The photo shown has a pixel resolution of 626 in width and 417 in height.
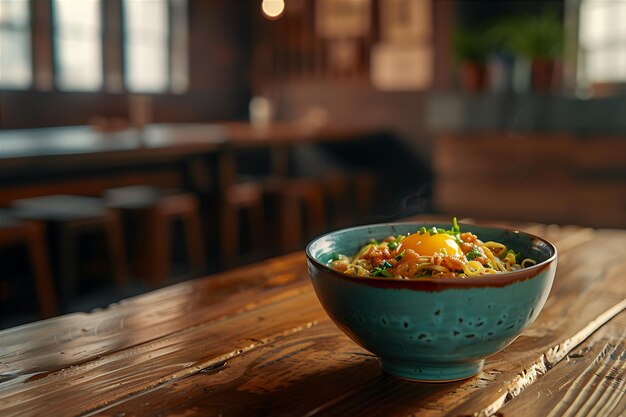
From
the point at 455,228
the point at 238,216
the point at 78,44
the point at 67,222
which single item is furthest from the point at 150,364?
the point at 78,44

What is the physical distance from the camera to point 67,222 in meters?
3.53

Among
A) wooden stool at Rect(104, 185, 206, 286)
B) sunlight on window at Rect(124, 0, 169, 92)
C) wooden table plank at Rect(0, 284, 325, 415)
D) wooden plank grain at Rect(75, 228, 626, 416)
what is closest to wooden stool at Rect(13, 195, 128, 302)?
wooden stool at Rect(104, 185, 206, 286)

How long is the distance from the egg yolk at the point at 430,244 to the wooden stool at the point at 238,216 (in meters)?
3.68

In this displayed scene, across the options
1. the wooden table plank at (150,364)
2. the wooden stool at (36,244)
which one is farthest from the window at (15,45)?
the wooden table plank at (150,364)

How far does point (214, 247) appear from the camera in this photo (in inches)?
193

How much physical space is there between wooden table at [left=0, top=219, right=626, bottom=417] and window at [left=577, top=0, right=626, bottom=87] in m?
5.33

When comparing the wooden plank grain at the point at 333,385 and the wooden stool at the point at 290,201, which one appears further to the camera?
the wooden stool at the point at 290,201

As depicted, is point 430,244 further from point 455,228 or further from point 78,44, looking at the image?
point 78,44

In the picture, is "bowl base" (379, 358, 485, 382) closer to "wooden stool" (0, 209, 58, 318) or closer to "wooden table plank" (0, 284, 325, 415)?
"wooden table plank" (0, 284, 325, 415)

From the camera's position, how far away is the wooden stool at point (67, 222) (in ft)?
11.7

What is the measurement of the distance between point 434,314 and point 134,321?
586mm

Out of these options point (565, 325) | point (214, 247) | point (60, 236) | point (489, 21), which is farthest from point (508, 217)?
point (565, 325)

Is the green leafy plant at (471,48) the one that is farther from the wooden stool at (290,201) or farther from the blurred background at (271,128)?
the wooden stool at (290,201)

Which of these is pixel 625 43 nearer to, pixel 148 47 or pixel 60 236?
pixel 148 47
